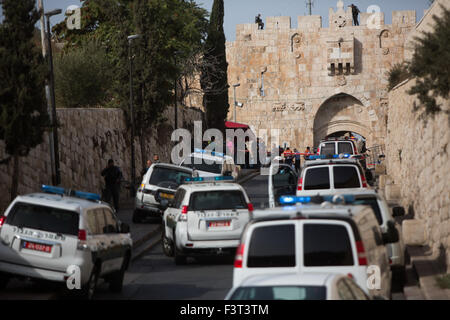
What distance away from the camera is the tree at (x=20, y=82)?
64.9ft

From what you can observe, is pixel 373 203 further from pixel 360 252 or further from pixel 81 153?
pixel 81 153

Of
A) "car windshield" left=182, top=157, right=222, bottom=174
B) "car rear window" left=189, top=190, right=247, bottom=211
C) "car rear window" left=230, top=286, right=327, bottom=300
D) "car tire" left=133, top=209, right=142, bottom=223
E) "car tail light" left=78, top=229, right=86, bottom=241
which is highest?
"car rear window" left=230, top=286, right=327, bottom=300

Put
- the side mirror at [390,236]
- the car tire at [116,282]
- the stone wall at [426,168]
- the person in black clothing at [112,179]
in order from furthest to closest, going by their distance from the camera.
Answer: the person in black clothing at [112,179]
the stone wall at [426,168]
the car tire at [116,282]
the side mirror at [390,236]

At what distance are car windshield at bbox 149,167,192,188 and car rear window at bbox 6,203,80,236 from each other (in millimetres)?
13392

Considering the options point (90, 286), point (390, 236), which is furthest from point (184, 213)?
point (390, 236)

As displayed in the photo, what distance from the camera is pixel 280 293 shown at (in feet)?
25.3

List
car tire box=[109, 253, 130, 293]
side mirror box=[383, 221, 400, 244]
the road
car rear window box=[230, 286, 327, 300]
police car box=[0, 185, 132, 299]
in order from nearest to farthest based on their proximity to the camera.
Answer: car rear window box=[230, 286, 327, 300], side mirror box=[383, 221, 400, 244], police car box=[0, 185, 132, 299], the road, car tire box=[109, 253, 130, 293]

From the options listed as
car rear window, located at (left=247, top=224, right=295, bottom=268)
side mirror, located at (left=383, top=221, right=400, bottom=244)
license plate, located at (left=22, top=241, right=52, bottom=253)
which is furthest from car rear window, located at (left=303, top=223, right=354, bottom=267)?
license plate, located at (left=22, top=241, right=52, bottom=253)

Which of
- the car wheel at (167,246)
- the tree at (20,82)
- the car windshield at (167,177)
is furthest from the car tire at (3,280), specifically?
the car windshield at (167,177)

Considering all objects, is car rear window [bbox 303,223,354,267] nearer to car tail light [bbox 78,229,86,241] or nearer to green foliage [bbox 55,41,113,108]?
car tail light [bbox 78,229,86,241]

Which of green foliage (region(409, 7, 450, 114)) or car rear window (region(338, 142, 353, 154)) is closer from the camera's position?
green foliage (region(409, 7, 450, 114))

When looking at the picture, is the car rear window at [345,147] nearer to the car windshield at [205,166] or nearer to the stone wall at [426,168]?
the stone wall at [426,168]

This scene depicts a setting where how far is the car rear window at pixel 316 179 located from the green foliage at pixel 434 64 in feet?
18.0

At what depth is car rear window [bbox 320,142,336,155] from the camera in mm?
40031
